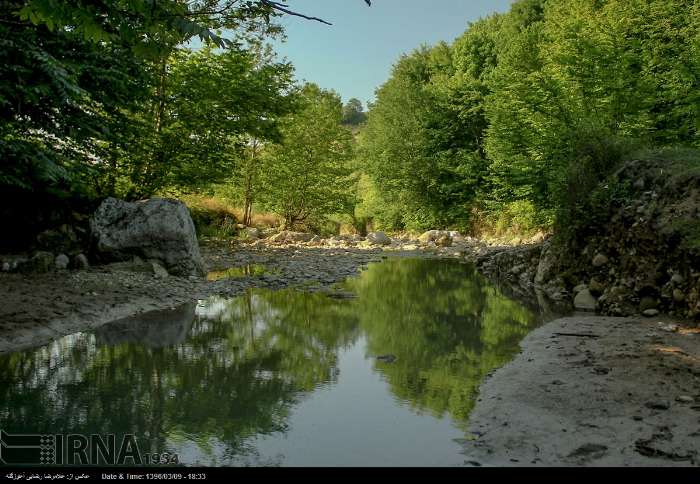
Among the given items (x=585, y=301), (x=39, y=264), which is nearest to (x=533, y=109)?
(x=585, y=301)

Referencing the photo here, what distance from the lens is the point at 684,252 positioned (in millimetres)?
7367

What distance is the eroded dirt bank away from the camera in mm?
3311

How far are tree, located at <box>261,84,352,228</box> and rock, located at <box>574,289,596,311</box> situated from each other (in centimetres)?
1932

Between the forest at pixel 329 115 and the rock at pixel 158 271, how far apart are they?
211cm

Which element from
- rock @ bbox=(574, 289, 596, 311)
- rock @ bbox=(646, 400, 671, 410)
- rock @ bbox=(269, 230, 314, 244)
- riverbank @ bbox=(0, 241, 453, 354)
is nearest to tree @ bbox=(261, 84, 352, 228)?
rock @ bbox=(269, 230, 314, 244)

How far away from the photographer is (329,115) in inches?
1117

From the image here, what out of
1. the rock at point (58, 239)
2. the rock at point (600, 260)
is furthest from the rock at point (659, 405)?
the rock at point (58, 239)

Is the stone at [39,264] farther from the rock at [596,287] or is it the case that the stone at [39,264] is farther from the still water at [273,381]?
the rock at [596,287]

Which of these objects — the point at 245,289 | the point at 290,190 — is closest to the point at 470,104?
the point at 290,190

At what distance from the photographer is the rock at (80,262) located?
1002 centimetres

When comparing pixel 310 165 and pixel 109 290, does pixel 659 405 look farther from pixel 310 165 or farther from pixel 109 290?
pixel 310 165

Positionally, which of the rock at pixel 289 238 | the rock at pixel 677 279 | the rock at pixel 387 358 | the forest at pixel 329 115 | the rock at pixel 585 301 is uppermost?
the forest at pixel 329 115

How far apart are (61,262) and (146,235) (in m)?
1.70
